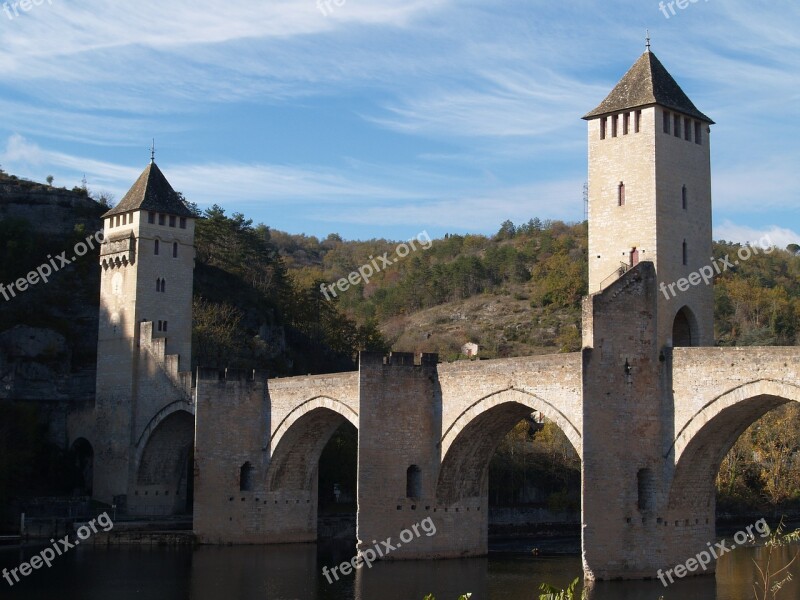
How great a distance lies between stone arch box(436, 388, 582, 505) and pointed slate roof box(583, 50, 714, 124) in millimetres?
8114

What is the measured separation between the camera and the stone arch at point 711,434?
966 inches

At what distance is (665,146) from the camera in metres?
28.5

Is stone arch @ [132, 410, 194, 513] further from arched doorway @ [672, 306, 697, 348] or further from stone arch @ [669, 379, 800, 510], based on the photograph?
stone arch @ [669, 379, 800, 510]

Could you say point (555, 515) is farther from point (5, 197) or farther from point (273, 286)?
point (5, 197)

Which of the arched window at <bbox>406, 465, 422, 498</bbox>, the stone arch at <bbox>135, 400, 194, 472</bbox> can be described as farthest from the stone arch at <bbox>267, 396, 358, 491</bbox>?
the stone arch at <bbox>135, 400, 194, 472</bbox>

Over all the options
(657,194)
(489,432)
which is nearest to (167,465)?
(489,432)

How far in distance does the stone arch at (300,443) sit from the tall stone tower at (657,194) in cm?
1267

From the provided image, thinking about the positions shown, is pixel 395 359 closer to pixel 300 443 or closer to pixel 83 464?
pixel 300 443

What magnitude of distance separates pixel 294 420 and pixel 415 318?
58621mm

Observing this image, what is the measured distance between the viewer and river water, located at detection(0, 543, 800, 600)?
87.3ft

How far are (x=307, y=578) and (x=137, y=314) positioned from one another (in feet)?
64.4

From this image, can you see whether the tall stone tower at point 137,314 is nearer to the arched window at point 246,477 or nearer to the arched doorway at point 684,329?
the arched window at point 246,477

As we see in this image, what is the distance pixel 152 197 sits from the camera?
47.5m

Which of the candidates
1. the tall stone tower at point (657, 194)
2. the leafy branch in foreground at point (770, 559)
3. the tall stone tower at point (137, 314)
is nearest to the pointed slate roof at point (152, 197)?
the tall stone tower at point (137, 314)
